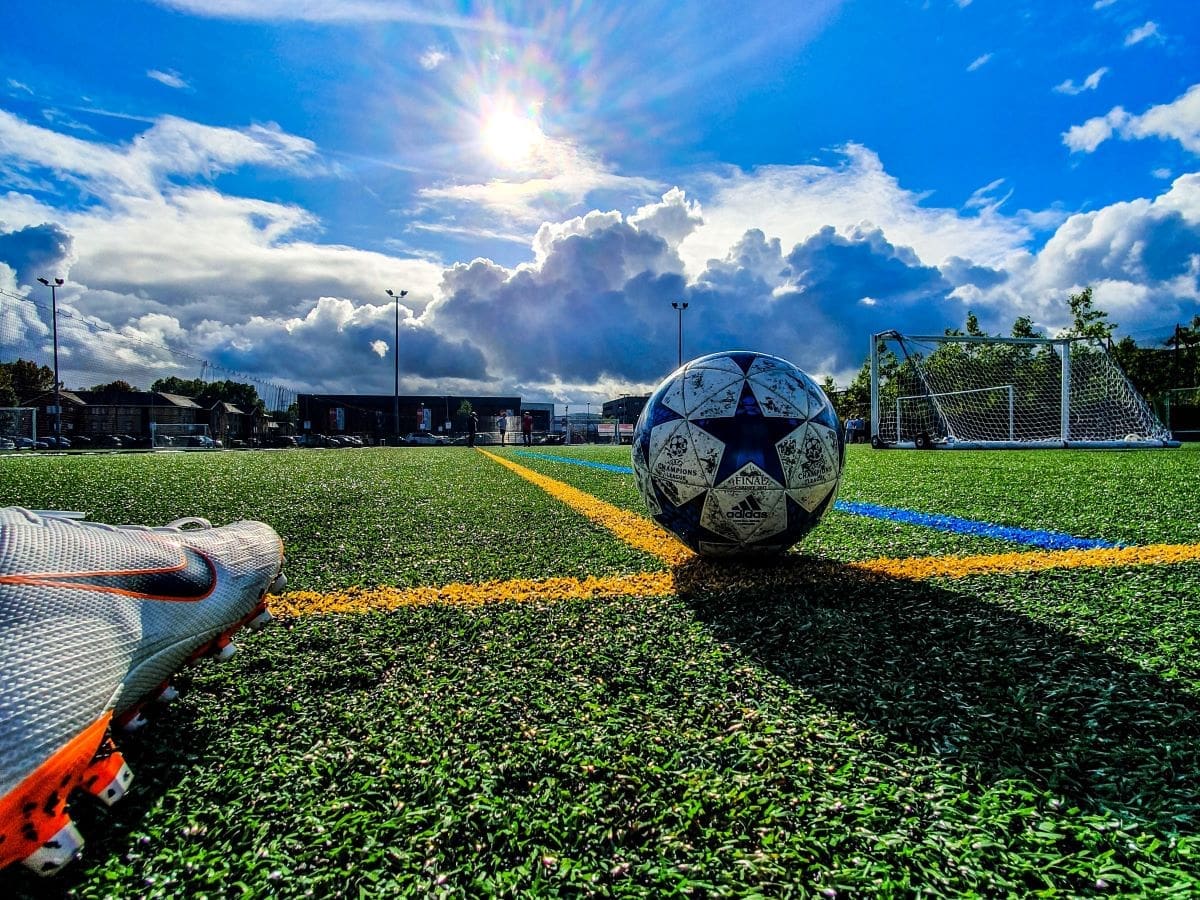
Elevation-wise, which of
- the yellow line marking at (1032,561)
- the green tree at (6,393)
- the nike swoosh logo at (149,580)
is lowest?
the yellow line marking at (1032,561)

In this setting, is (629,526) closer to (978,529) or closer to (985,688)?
(978,529)

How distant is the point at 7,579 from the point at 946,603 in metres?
2.59

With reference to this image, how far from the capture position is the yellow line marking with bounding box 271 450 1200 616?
2.40 meters

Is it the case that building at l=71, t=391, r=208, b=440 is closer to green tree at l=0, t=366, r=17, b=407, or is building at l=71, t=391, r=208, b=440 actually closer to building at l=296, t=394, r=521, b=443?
green tree at l=0, t=366, r=17, b=407

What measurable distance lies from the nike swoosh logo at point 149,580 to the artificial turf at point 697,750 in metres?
0.27

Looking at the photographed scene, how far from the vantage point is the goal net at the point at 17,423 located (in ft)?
82.6

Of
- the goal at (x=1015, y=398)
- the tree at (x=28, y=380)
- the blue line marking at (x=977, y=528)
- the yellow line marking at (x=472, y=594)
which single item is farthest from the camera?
the tree at (x=28, y=380)

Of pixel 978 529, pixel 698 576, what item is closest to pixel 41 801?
pixel 698 576

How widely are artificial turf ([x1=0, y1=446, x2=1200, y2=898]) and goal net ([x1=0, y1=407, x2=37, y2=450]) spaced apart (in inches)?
1224

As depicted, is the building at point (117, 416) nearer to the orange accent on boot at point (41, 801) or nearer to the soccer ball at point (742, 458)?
the soccer ball at point (742, 458)

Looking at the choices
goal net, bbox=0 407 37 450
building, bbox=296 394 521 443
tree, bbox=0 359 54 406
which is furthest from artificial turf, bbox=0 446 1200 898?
tree, bbox=0 359 54 406

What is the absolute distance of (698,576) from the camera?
2.71 m

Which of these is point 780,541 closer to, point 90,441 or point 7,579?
point 7,579

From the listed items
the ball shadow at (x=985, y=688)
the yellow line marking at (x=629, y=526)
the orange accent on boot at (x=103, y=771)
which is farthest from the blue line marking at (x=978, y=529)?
the orange accent on boot at (x=103, y=771)
